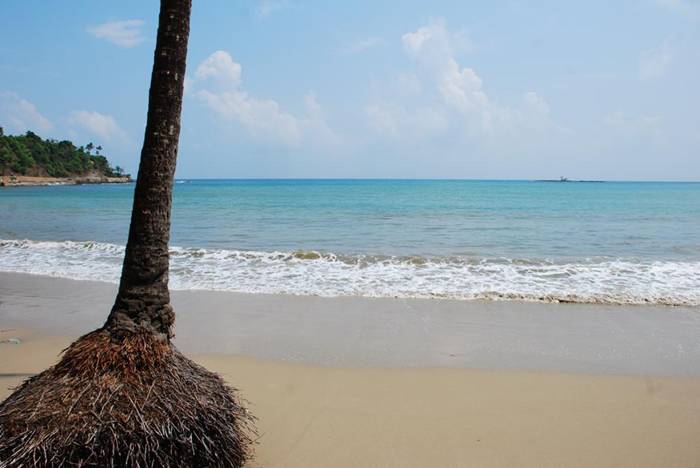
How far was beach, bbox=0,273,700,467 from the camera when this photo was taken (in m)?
4.27

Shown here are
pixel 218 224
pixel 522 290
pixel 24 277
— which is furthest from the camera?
pixel 218 224

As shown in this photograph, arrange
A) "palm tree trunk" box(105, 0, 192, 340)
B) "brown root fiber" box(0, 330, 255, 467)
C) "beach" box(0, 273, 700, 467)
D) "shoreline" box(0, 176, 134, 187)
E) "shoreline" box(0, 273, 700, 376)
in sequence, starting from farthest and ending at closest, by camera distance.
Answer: "shoreline" box(0, 176, 134, 187) → "shoreline" box(0, 273, 700, 376) → "beach" box(0, 273, 700, 467) → "palm tree trunk" box(105, 0, 192, 340) → "brown root fiber" box(0, 330, 255, 467)

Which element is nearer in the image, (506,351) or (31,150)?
(506,351)

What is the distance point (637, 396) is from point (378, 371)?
274 cm

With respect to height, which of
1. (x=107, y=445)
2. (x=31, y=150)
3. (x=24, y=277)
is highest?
(x=31, y=150)

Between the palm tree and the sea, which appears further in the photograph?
the sea

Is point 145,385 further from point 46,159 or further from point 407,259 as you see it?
point 46,159

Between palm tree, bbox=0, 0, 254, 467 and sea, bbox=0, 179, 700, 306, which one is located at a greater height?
palm tree, bbox=0, 0, 254, 467

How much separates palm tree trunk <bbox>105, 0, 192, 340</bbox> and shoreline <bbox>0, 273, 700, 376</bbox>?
2991 mm

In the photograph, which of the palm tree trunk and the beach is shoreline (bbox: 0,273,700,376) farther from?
the palm tree trunk

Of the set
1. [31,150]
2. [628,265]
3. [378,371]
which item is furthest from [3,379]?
[31,150]

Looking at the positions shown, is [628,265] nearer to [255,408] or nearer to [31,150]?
[255,408]

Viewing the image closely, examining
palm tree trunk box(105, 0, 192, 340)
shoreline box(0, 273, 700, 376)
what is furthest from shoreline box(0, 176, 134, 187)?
palm tree trunk box(105, 0, 192, 340)

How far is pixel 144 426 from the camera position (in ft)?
10.2
